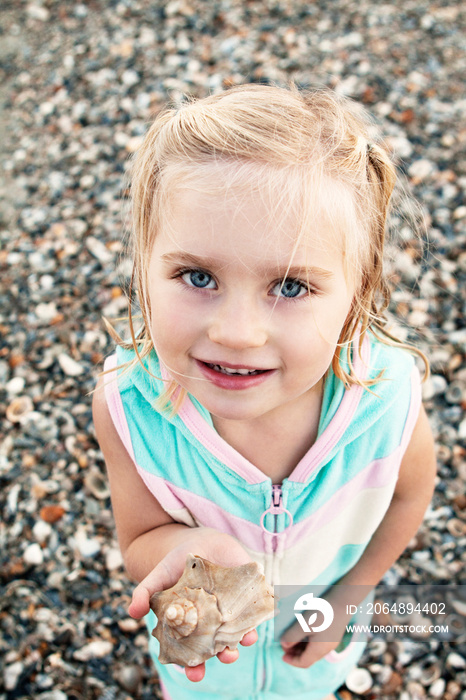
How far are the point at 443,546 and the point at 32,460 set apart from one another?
2217 millimetres

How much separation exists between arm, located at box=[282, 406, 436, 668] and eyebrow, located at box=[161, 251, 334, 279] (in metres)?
0.78

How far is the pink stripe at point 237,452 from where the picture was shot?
1.68 meters

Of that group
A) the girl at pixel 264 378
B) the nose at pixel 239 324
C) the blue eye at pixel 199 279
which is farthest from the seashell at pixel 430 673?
the blue eye at pixel 199 279

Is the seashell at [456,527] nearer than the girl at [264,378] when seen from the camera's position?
No

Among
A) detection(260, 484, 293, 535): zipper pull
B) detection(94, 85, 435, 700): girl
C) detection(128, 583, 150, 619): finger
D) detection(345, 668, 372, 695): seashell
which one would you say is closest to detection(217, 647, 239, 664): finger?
detection(94, 85, 435, 700): girl

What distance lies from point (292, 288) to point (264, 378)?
0.23 metres

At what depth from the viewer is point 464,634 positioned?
109 inches

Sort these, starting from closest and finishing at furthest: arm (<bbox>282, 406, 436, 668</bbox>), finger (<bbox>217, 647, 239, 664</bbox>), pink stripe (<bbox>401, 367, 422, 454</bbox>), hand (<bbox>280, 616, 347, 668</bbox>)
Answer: finger (<bbox>217, 647, 239, 664</bbox>) < pink stripe (<bbox>401, 367, 422, 454</bbox>) < arm (<bbox>282, 406, 436, 668</bbox>) < hand (<bbox>280, 616, 347, 668</bbox>)

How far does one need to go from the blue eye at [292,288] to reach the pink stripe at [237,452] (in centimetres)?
47

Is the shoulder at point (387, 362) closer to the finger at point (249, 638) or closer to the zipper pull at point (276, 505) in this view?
the zipper pull at point (276, 505)

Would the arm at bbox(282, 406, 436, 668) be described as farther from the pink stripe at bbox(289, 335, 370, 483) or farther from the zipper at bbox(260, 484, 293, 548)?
the zipper at bbox(260, 484, 293, 548)

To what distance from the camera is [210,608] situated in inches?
53.8

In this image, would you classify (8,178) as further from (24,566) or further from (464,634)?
(464,634)

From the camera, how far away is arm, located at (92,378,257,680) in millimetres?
1549
